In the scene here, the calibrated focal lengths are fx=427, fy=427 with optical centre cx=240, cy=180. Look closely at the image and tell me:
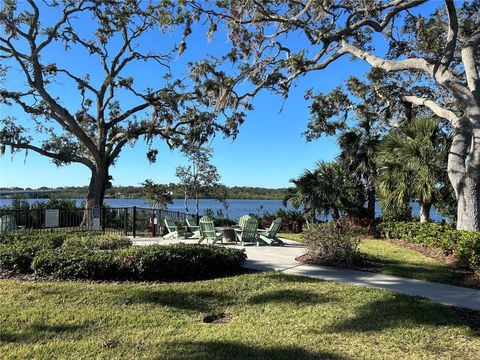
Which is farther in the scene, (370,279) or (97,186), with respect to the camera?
(97,186)

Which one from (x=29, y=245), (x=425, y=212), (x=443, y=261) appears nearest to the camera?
(x=29, y=245)

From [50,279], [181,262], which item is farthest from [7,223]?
[181,262]

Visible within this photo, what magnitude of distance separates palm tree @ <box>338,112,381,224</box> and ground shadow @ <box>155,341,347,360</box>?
17270 millimetres

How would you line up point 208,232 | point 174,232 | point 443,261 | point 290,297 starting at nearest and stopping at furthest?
point 290,297
point 443,261
point 208,232
point 174,232

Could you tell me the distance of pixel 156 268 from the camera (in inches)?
328

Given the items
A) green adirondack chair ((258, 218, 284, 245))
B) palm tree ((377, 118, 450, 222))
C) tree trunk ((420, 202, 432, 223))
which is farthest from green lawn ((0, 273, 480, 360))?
tree trunk ((420, 202, 432, 223))

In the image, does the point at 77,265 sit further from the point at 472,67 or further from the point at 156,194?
the point at 156,194

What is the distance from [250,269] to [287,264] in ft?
4.14

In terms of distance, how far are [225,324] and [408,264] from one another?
6.76m

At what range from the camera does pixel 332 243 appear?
407 inches

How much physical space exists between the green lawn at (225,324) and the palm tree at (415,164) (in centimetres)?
958

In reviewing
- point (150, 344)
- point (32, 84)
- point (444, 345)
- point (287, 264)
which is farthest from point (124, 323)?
point (32, 84)

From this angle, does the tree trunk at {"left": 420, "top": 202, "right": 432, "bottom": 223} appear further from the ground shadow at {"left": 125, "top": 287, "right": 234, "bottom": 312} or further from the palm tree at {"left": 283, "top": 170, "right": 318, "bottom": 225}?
the ground shadow at {"left": 125, "top": 287, "right": 234, "bottom": 312}

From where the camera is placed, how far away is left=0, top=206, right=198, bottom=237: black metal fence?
16.0 m
